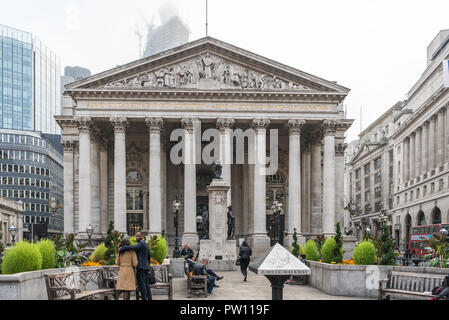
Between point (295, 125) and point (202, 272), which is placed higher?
point (295, 125)

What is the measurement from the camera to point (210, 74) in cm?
4397

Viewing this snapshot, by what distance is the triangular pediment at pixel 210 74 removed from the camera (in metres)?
43.4

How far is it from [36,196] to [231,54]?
7807 centimetres

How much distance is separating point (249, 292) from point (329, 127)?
27842 millimetres

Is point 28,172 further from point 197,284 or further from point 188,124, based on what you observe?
point 197,284

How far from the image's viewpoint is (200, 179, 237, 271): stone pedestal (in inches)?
1150

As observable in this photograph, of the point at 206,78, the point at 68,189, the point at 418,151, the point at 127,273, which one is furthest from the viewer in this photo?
the point at 418,151

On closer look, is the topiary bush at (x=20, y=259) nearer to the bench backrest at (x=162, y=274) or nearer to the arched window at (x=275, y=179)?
the bench backrest at (x=162, y=274)

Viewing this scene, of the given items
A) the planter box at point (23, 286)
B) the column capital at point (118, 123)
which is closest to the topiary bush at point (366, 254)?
the planter box at point (23, 286)

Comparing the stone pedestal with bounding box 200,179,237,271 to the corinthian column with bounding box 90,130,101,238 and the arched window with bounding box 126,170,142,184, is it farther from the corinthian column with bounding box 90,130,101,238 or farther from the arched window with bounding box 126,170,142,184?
the arched window with bounding box 126,170,142,184

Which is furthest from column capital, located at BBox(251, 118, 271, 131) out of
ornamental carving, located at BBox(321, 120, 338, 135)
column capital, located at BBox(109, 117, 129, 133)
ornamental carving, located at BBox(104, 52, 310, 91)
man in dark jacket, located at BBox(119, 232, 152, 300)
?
man in dark jacket, located at BBox(119, 232, 152, 300)

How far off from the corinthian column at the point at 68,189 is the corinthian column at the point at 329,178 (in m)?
24.1

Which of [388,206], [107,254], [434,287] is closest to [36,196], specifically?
[388,206]

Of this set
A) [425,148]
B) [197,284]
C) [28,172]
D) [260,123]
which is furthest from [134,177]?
[28,172]
